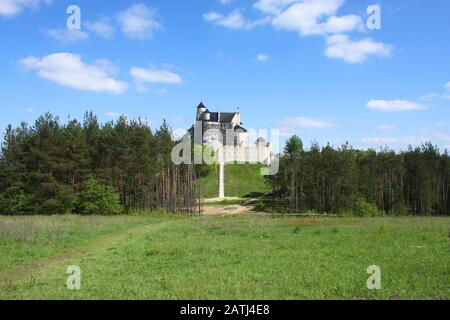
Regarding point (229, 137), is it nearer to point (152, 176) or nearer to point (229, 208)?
point (229, 208)

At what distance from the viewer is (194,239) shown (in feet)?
78.4

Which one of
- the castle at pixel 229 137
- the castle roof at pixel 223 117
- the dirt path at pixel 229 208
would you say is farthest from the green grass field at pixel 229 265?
the castle roof at pixel 223 117

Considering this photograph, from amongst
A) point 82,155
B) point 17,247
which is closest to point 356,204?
point 82,155

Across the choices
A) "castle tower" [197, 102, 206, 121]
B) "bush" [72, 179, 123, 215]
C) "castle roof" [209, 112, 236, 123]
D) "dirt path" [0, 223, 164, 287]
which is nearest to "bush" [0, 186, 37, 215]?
"bush" [72, 179, 123, 215]

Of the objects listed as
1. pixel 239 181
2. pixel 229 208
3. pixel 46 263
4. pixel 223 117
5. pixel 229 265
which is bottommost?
pixel 229 208

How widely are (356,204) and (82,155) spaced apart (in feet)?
113

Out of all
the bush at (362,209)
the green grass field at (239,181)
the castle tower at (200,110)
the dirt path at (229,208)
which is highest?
the castle tower at (200,110)

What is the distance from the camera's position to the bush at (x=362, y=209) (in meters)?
53.9

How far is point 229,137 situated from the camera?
393 ft

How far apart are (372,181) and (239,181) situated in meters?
38.8

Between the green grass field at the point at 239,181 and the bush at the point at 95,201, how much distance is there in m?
35.7

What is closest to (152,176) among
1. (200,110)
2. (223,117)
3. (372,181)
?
(372,181)

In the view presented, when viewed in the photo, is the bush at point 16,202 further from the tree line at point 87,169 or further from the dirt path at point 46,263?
the dirt path at point 46,263
